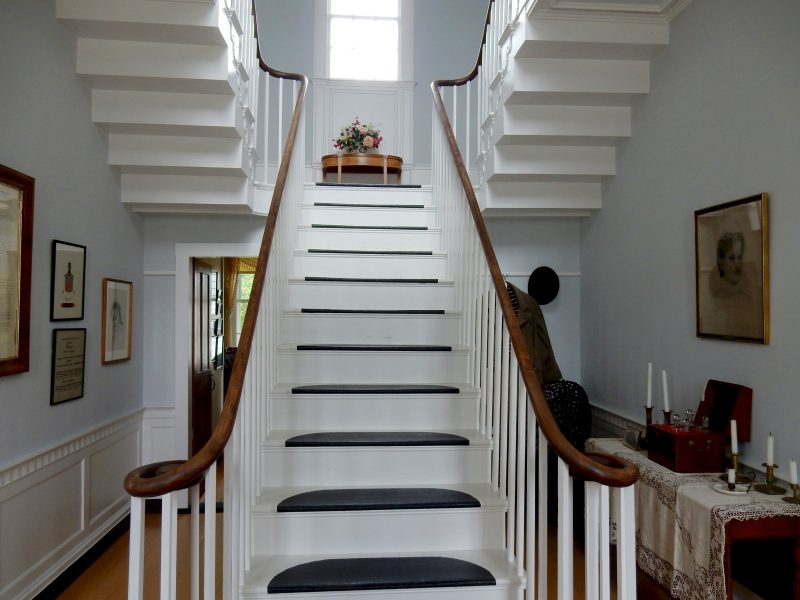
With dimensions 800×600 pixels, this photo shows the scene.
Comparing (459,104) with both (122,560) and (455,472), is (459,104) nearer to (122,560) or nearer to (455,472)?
(455,472)

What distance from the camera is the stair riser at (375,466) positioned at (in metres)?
2.52

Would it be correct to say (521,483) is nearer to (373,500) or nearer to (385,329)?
(373,500)

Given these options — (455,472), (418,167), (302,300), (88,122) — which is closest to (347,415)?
(455,472)

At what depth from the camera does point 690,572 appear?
2283mm

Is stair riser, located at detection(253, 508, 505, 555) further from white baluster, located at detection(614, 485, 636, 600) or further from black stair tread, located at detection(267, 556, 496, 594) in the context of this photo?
white baluster, located at detection(614, 485, 636, 600)

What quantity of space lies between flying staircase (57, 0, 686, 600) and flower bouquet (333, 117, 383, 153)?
1.49 metres

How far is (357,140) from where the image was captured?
20.0 ft

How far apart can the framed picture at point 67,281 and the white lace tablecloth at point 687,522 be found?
3005 millimetres

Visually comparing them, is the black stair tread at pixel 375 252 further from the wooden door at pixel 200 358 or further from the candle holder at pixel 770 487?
the candle holder at pixel 770 487

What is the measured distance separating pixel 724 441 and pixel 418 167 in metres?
4.58

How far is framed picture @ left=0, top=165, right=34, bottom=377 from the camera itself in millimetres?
2570

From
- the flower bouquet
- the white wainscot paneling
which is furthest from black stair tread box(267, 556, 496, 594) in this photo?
the white wainscot paneling

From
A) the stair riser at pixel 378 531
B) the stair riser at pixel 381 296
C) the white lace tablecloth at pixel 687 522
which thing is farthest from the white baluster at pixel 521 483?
the stair riser at pixel 381 296

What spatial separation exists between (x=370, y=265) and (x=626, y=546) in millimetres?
2727
